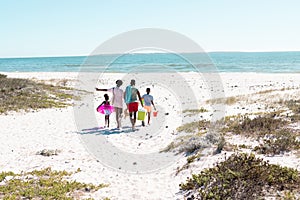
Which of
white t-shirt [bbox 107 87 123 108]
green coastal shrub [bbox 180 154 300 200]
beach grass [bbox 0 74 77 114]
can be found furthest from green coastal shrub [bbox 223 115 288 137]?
beach grass [bbox 0 74 77 114]

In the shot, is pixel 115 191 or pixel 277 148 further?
pixel 277 148

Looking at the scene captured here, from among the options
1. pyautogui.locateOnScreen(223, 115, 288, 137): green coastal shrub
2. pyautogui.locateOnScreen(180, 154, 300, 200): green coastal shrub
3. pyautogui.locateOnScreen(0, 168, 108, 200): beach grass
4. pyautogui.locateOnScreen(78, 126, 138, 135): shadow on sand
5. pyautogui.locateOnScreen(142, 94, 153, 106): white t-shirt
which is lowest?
pyautogui.locateOnScreen(0, 168, 108, 200): beach grass

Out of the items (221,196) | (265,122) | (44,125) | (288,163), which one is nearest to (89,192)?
(221,196)

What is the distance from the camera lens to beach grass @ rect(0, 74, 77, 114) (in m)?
23.6

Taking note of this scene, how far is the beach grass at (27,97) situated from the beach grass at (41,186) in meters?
13.5

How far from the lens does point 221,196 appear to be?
275 inches

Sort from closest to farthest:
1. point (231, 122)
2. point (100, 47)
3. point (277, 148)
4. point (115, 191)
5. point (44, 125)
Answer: point (115, 191) → point (277, 148) → point (100, 47) → point (231, 122) → point (44, 125)

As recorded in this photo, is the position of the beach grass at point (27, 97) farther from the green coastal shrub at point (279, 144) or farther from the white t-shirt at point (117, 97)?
the green coastal shrub at point (279, 144)

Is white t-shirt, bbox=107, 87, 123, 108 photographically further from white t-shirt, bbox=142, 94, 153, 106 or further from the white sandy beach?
white t-shirt, bbox=142, 94, 153, 106

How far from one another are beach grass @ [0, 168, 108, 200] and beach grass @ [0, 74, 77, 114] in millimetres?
13546

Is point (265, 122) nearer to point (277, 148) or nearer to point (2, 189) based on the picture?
point (277, 148)

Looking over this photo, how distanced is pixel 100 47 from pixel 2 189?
6.64 metres

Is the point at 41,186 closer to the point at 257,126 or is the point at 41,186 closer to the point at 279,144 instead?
the point at 279,144

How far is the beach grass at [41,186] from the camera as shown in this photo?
8328 mm
